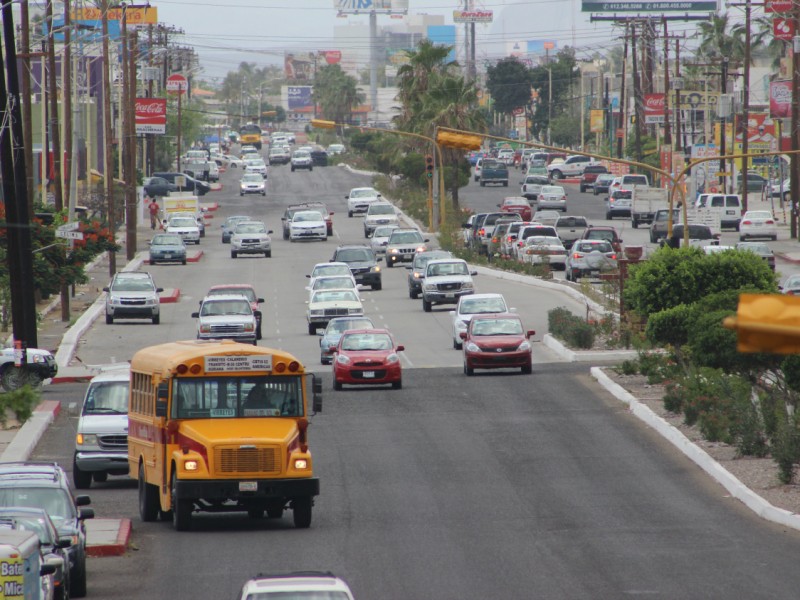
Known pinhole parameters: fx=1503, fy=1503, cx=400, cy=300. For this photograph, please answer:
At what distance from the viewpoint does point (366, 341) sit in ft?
123

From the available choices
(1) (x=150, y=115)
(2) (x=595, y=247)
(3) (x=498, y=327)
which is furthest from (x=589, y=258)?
(1) (x=150, y=115)

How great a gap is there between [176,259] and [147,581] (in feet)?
180

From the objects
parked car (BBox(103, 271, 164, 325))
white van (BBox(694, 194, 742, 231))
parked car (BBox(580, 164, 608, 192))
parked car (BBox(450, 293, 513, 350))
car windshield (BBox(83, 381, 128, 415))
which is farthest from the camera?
parked car (BBox(580, 164, 608, 192))

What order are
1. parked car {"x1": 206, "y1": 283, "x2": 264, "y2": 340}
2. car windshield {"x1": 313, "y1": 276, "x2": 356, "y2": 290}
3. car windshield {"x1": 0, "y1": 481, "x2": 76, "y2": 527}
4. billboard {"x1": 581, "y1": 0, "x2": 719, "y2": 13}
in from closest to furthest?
car windshield {"x1": 0, "y1": 481, "x2": 76, "y2": 527} < parked car {"x1": 206, "y1": 283, "x2": 264, "y2": 340} < car windshield {"x1": 313, "y1": 276, "x2": 356, "y2": 290} < billboard {"x1": 581, "y1": 0, "x2": 719, "y2": 13}

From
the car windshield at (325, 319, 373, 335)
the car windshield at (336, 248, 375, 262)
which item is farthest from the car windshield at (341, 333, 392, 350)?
the car windshield at (336, 248, 375, 262)

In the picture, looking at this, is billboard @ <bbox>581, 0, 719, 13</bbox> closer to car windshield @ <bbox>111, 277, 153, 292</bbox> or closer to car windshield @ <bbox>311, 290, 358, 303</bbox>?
car windshield @ <bbox>111, 277, 153, 292</bbox>

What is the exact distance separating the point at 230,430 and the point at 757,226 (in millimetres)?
59884

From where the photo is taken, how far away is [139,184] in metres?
104

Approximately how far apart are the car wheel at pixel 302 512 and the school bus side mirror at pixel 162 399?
2.19 metres

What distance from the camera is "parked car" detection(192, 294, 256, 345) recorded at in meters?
45.3

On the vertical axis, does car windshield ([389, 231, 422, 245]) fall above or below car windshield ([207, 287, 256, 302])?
below

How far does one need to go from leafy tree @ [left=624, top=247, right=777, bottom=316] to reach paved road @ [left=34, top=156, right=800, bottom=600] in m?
2.69

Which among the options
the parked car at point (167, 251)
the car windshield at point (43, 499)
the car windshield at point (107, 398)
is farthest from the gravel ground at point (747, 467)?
the parked car at point (167, 251)

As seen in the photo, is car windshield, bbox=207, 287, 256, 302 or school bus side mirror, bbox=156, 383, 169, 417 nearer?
school bus side mirror, bbox=156, 383, 169, 417
